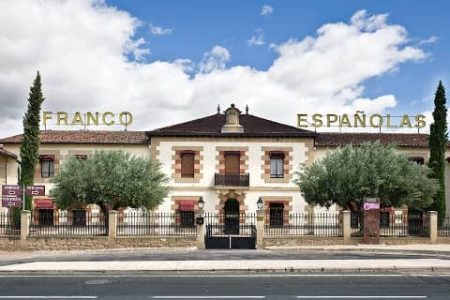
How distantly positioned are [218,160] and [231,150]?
119 cm

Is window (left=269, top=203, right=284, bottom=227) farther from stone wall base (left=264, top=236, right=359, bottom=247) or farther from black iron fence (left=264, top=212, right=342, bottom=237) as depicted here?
stone wall base (left=264, top=236, right=359, bottom=247)

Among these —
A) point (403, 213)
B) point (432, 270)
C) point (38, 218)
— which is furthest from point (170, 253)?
point (403, 213)

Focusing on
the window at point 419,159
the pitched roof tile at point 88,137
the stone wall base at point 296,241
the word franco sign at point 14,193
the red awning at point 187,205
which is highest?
the pitched roof tile at point 88,137

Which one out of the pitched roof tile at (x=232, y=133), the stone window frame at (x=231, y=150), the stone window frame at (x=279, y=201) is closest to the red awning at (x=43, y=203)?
the pitched roof tile at (x=232, y=133)

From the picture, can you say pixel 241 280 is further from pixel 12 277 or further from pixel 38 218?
pixel 38 218

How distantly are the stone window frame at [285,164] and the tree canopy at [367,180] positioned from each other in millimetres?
6590

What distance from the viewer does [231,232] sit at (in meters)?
33.9

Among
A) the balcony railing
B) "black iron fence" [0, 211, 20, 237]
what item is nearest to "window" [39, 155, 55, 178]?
"black iron fence" [0, 211, 20, 237]

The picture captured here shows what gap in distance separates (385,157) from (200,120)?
15.1m

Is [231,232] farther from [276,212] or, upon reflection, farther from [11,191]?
[11,191]

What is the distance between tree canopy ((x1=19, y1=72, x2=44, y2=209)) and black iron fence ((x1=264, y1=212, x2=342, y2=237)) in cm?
1406

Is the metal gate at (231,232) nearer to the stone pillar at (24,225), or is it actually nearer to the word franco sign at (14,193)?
the stone pillar at (24,225)

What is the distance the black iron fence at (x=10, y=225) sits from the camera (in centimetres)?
2592

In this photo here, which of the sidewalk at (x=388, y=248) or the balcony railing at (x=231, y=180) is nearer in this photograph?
the sidewalk at (x=388, y=248)
